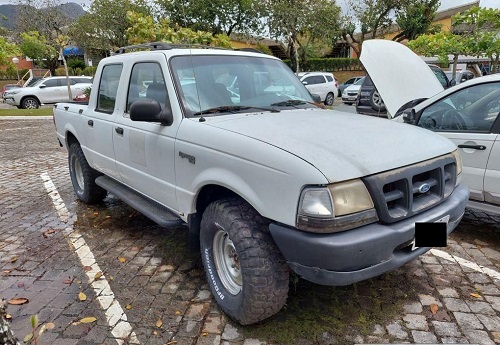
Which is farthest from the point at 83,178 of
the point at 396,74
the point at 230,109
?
the point at 396,74

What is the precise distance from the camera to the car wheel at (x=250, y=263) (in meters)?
2.56

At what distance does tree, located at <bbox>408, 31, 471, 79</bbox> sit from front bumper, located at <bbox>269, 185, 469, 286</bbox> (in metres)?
7.62

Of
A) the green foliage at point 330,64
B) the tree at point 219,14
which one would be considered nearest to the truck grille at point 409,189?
the tree at point 219,14

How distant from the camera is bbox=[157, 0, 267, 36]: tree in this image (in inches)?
1169

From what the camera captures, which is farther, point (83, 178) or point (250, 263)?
point (83, 178)

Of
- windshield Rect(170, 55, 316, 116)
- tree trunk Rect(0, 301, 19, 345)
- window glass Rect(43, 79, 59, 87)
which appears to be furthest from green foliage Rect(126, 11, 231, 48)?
window glass Rect(43, 79, 59, 87)

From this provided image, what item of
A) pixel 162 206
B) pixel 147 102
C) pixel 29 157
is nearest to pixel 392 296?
pixel 162 206

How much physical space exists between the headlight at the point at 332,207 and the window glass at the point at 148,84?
1.66 metres

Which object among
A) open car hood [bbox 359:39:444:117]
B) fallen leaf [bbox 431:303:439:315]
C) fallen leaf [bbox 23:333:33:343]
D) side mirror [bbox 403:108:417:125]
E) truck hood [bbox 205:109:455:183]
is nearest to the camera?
truck hood [bbox 205:109:455:183]

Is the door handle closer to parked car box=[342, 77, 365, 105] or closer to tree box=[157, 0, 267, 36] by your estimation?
parked car box=[342, 77, 365, 105]

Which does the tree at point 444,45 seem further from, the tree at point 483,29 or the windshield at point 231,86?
the windshield at point 231,86

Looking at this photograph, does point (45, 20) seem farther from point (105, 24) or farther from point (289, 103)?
point (289, 103)

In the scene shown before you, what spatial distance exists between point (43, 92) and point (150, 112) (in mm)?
20432

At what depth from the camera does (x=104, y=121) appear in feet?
14.5
